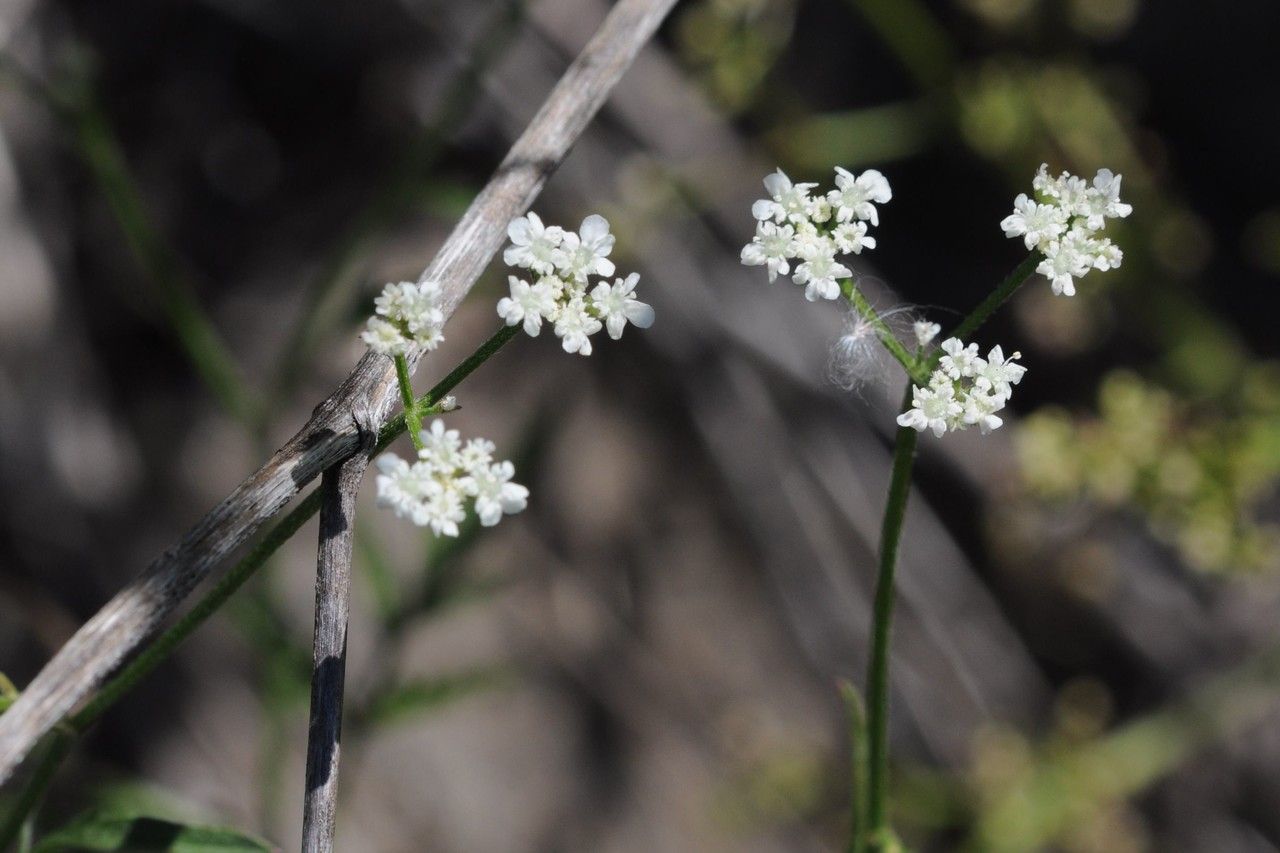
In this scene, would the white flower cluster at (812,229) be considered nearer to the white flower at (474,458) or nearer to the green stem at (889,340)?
the green stem at (889,340)

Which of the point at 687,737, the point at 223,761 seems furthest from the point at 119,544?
the point at 687,737

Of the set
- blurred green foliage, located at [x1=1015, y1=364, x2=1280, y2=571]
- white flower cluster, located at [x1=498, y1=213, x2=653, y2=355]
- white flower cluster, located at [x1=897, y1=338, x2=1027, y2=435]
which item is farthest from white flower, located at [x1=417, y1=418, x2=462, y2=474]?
blurred green foliage, located at [x1=1015, y1=364, x2=1280, y2=571]

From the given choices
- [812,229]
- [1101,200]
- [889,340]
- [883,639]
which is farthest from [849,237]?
[883,639]

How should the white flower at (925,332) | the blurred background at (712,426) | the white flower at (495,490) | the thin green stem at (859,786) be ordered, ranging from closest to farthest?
1. the white flower at (495,490)
2. the white flower at (925,332)
3. the thin green stem at (859,786)
4. the blurred background at (712,426)

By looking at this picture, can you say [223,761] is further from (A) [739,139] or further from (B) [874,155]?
(B) [874,155]

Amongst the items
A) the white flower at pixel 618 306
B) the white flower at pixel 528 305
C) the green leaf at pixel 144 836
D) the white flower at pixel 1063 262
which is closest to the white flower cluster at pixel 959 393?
the white flower at pixel 1063 262

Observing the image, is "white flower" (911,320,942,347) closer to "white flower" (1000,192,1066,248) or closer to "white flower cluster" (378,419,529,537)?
"white flower" (1000,192,1066,248)

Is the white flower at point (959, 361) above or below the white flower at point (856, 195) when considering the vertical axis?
below
